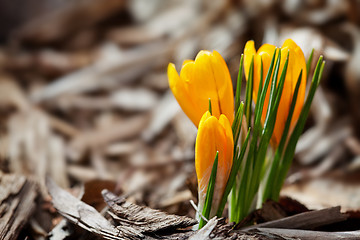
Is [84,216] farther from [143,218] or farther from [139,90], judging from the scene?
[139,90]

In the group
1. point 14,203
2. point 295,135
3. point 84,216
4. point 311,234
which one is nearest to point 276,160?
point 295,135

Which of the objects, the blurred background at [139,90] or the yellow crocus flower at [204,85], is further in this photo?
the blurred background at [139,90]

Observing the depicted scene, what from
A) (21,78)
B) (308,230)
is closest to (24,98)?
(21,78)

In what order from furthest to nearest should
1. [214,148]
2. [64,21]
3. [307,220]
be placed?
[64,21] → [307,220] → [214,148]

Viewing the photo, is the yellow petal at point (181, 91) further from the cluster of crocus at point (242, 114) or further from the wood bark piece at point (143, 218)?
the wood bark piece at point (143, 218)

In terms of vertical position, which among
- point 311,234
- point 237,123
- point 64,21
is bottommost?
point 311,234

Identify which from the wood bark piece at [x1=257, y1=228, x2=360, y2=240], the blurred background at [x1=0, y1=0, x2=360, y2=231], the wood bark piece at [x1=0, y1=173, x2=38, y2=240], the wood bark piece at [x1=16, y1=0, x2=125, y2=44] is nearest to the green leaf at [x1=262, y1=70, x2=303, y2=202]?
the wood bark piece at [x1=257, y1=228, x2=360, y2=240]

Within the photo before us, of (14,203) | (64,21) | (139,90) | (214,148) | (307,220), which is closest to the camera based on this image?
(214,148)

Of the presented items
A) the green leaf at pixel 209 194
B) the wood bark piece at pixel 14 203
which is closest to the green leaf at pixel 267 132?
the green leaf at pixel 209 194
